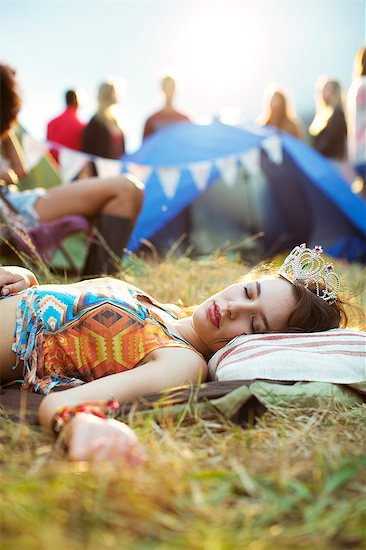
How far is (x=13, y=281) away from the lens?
1662 millimetres

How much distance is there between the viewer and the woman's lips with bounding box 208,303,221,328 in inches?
64.4

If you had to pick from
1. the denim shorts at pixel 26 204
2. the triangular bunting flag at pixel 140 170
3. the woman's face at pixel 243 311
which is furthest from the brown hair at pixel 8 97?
the woman's face at pixel 243 311

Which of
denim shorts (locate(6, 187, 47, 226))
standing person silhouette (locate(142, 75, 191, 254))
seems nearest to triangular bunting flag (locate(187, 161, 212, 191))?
standing person silhouette (locate(142, 75, 191, 254))

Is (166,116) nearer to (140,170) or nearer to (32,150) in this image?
(140,170)

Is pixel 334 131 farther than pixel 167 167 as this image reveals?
Yes

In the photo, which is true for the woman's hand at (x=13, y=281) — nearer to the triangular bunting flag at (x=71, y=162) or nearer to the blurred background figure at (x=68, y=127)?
the triangular bunting flag at (x=71, y=162)

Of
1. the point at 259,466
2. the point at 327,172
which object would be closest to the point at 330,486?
the point at 259,466

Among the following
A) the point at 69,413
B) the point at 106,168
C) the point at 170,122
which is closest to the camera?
the point at 69,413

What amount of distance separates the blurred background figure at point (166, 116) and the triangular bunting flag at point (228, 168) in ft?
2.08

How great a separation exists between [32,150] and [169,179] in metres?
0.99

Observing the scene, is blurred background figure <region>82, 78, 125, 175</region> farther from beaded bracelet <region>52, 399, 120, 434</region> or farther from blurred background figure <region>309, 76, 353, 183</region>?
beaded bracelet <region>52, 399, 120, 434</region>

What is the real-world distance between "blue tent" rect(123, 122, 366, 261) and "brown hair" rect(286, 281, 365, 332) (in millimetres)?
2686

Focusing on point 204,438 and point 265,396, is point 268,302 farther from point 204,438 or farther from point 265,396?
point 204,438

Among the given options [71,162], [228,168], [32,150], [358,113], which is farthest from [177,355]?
[358,113]
